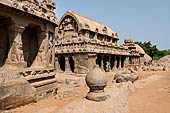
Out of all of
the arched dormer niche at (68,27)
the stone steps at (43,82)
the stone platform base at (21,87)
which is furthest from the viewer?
the arched dormer niche at (68,27)

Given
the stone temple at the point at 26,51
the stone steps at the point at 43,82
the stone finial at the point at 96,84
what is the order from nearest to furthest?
the stone finial at the point at 96,84, the stone temple at the point at 26,51, the stone steps at the point at 43,82

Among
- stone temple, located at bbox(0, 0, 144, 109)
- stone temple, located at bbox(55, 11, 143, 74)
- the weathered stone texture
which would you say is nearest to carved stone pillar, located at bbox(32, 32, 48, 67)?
stone temple, located at bbox(0, 0, 144, 109)

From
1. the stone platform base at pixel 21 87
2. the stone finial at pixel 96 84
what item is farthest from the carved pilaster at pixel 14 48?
the stone finial at pixel 96 84

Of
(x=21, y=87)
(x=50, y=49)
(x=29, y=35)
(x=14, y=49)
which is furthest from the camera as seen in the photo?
(x=29, y=35)

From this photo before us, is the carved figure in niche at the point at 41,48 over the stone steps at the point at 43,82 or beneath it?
over

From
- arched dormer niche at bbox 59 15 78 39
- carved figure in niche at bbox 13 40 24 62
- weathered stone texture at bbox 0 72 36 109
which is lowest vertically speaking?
weathered stone texture at bbox 0 72 36 109

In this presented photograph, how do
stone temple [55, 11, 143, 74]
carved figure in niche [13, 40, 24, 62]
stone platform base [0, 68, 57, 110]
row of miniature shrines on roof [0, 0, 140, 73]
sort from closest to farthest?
stone platform base [0, 68, 57, 110] → row of miniature shrines on roof [0, 0, 140, 73] → carved figure in niche [13, 40, 24, 62] → stone temple [55, 11, 143, 74]

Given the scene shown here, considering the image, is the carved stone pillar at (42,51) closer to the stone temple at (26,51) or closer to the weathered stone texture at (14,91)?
the stone temple at (26,51)

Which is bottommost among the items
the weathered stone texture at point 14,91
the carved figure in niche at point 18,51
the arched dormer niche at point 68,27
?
the weathered stone texture at point 14,91

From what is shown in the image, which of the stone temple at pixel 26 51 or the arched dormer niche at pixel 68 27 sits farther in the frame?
the arched dormer niche at pixel 68 27

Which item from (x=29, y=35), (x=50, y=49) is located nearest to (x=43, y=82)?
(x=50, y=49)

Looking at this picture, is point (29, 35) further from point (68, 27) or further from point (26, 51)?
point (68, 27)

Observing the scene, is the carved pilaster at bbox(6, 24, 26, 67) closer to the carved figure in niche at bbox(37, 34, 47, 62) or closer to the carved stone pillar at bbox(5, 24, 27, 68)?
the carved stone pillar at bbox(5, 24, 27, 68)

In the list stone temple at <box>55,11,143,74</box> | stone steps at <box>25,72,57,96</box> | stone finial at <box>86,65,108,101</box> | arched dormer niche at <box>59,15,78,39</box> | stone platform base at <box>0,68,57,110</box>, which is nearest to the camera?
stone finial at <box>86,65,108,101</box>
